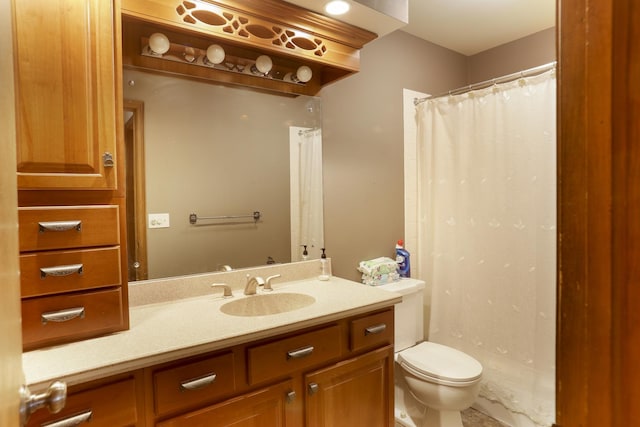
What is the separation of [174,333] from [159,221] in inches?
22.6

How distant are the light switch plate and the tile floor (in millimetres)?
2071

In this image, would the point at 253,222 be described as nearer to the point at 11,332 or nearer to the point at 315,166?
the point at 315,166

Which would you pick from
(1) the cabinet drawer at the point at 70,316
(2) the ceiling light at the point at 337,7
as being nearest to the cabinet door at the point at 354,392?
(1) the cabinet drawer at the point at 70,316

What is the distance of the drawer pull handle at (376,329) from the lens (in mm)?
1487

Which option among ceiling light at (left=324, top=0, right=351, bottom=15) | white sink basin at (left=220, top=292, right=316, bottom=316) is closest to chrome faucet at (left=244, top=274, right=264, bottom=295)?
white sink basin at (left=220, top=292, right=316, bottom=316)

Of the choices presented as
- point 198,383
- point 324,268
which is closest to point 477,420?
point 324,268

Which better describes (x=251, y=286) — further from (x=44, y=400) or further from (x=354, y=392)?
(x=44, y=400)

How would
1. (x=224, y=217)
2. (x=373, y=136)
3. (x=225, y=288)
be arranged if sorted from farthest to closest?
(x=373, y=136) → (x=224, y=217) → (x=225, y=288)

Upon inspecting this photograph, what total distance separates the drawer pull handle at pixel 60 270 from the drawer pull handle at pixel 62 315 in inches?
4.4

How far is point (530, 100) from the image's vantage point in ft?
6.47

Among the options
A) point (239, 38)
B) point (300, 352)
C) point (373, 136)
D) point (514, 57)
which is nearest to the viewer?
point (300, 352)

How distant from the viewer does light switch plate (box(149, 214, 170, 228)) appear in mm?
1523

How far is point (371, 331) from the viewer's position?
1.49 meters

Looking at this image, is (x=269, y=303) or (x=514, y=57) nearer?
(x=269, y=303)
